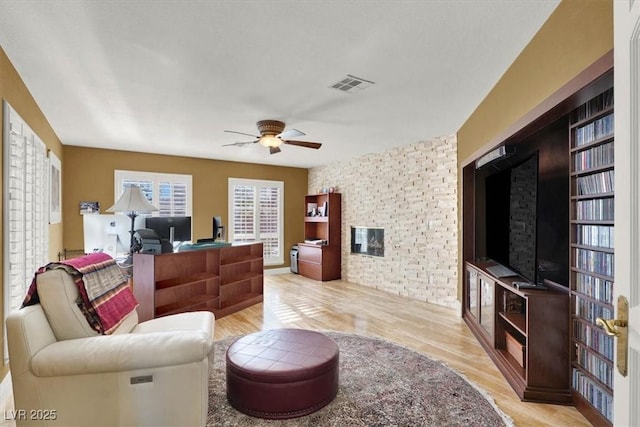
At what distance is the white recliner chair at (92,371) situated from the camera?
5.50ft

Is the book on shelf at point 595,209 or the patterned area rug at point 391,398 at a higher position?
the book on shelf at point 595,209

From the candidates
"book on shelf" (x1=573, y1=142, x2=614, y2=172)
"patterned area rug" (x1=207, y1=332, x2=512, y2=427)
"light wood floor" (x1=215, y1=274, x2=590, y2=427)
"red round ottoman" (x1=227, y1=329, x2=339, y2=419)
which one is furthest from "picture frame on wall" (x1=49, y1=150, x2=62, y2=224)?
"book on shelf" (x1=573, y1=142, x2=614, y2=172)

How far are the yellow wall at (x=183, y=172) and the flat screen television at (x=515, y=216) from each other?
198 inches

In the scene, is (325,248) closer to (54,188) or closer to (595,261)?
(54,188)

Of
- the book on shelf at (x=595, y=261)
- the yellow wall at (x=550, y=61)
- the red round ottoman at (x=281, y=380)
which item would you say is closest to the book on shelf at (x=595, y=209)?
the book on shelf at (x=595, y=261)

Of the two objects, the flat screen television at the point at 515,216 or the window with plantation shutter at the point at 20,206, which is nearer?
the window with plantation shutter at the point at 20,206

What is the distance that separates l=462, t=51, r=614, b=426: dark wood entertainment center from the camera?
1931 mm

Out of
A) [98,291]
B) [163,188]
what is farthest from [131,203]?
[163,188]

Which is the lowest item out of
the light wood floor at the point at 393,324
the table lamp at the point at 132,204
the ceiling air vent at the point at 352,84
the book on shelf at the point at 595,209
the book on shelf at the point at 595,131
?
the light wood floor at the point at 393,324

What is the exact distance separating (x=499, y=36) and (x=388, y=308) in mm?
3675

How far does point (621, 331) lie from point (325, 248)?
6103 mm

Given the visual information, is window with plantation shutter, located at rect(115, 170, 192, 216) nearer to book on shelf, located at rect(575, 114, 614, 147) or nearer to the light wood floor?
the light wood floor

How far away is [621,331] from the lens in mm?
961

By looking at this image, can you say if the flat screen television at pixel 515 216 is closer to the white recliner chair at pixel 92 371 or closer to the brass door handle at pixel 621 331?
the brass door handle at pixel 621 331
